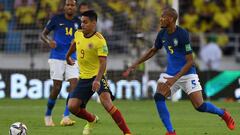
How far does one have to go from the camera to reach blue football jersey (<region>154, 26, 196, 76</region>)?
11.7 metres

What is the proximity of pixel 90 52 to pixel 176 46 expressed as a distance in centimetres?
145

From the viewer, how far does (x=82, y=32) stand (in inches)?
458

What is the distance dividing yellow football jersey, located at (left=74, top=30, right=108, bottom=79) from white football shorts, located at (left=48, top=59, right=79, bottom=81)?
2.87m

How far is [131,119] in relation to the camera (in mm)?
15680

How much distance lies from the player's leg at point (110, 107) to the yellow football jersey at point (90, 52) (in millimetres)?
324

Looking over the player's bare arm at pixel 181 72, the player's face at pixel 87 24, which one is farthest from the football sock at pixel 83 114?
the player's bare arm at pixel 181 72

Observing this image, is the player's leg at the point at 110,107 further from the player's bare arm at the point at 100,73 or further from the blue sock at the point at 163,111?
the blue sock at the point at 163,111

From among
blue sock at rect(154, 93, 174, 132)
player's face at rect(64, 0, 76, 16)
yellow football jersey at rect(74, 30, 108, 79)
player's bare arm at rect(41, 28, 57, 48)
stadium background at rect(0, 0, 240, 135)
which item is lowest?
stadium background at rect(0, 0, 240, 135)

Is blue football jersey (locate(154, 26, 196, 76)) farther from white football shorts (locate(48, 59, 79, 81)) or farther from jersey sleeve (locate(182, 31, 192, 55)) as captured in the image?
white football shorts (locate(48, 59, 79, 81))

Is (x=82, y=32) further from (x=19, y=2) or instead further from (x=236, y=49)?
(x=236, y=49)

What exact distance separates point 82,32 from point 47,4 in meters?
11.6

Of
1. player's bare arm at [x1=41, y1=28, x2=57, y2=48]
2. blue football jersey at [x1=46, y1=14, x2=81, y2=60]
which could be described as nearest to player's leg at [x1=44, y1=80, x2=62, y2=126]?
blue football jersey at [x1=46, y1=14, x2=81, y2=60]

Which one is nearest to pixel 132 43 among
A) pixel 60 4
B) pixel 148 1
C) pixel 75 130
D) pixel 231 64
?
pixel 148 1

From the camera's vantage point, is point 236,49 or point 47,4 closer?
point 47,4
